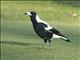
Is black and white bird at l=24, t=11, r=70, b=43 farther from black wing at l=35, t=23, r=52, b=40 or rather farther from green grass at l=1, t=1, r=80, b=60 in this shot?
green grass at l=1, t=1, r=80, b=60

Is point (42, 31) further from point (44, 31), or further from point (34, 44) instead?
point (34, 44)

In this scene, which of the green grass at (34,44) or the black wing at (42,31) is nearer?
the green grass at (34,44)

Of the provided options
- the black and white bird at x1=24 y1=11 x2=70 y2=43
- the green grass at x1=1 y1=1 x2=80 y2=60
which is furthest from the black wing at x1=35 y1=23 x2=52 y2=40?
the green grass at x1=1 y1=1 x2=80 y2=60

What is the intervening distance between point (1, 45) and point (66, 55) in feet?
6.46

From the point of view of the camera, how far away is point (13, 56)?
9.27 m

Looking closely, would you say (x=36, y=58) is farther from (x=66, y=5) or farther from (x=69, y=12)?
(x=66, y=5)

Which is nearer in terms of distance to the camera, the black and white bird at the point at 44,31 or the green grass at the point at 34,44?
the green grass at the point at 34,44

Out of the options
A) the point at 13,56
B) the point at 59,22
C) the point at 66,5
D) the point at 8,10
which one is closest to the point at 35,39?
the point at 13,56

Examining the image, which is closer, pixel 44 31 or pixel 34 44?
pixel 44 31

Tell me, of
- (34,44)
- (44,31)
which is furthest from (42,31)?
(34,44)

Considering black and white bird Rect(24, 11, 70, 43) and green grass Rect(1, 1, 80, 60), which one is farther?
black and white bird Rect(24, 11, 70, 43)

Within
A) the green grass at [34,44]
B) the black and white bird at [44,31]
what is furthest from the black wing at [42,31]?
the green grass at [34,44]

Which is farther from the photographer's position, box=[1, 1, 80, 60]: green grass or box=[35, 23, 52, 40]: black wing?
box=[35, 23, 52, 40]: black wing

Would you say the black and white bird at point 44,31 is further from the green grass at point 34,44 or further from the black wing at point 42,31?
the green grass at point 34,44
